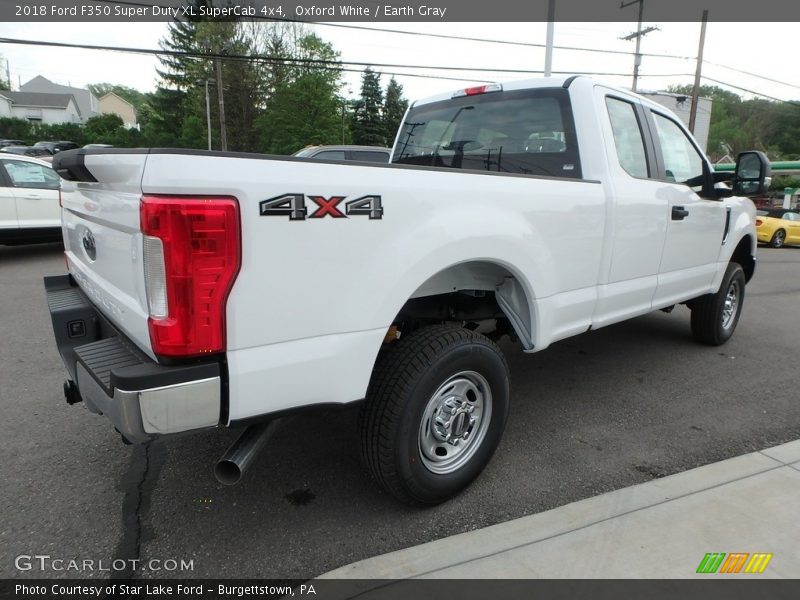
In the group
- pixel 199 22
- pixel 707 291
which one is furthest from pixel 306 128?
pixel 707 291

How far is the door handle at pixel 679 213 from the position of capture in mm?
3793

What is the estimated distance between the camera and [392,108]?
172 ft

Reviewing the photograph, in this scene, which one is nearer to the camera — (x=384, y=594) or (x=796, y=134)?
(x=384, y=594)

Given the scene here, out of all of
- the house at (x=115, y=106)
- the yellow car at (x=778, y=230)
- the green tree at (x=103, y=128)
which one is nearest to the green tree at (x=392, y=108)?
the green tree at (x=103, y=128)

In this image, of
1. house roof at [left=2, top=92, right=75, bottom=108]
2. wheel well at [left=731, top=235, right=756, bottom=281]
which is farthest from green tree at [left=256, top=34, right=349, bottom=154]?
house roof at [left=2, top=92, right=75, bottom=108]

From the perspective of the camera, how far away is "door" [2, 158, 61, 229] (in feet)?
28.5

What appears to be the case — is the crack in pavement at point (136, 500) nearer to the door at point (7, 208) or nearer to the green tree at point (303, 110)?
the door at point (7, 208)

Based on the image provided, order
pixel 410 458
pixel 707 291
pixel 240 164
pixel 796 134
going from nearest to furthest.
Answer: pixel 240 164 < pixel 410 458 < pixel 707 291 < pixel 796 134

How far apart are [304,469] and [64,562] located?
113 cm

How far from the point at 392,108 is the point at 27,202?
4705 cm

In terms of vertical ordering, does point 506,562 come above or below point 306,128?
below

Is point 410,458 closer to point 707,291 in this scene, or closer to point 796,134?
point 707,291

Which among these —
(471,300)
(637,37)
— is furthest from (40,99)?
(471,300)

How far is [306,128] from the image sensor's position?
38688 millimetres
